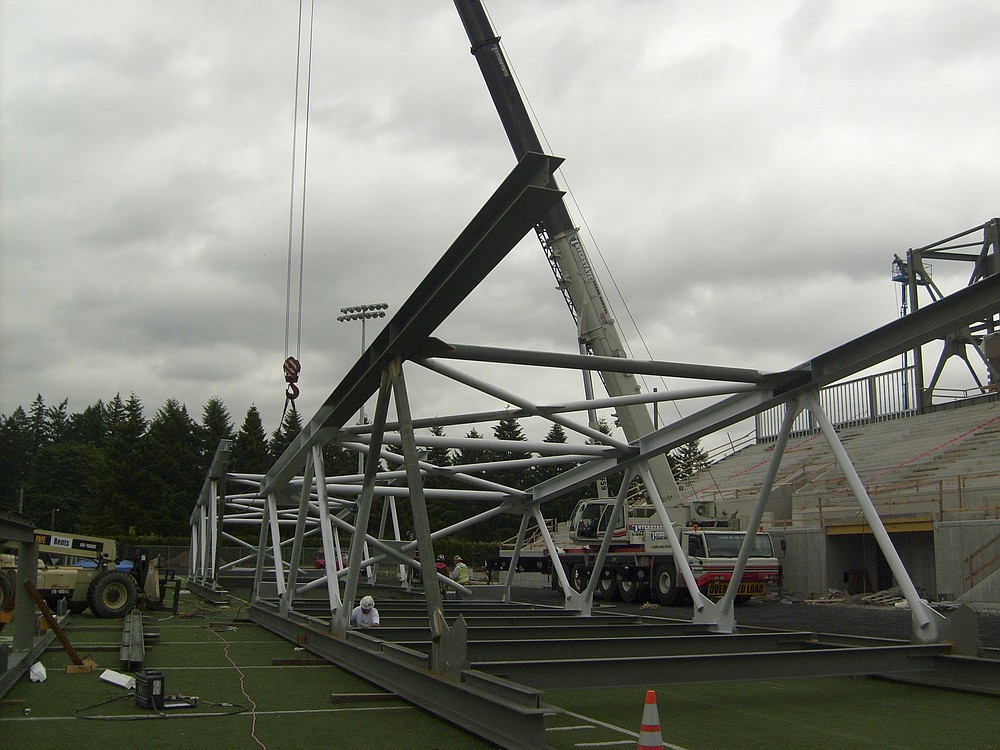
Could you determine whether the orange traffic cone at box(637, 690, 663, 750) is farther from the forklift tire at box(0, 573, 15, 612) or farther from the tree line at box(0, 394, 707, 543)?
the tree line at box(0, 394, 707, 543)

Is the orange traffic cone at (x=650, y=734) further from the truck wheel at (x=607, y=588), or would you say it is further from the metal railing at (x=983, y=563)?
the truck wheel at (x=607, y=588)

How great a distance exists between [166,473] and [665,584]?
177 ft

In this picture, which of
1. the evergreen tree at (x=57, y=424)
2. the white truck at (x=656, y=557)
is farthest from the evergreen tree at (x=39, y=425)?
the white truck at (x=656, y=557)

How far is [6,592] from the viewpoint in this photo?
51.4 ft

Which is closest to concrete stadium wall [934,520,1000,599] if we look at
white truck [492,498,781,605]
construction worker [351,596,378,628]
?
white truck [492,498,781,605]

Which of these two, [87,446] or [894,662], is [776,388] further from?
[87,446]

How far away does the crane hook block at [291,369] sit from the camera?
78.1 feet

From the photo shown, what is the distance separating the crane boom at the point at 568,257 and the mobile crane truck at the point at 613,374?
25 mm

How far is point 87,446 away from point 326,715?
3581 inches

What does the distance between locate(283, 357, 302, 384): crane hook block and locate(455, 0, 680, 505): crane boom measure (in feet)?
23.5

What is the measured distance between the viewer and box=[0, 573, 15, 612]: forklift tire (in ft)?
49.8

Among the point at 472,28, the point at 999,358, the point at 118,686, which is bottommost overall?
the point at 118,686

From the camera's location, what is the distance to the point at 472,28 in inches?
909

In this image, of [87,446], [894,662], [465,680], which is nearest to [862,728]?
[894,662]
